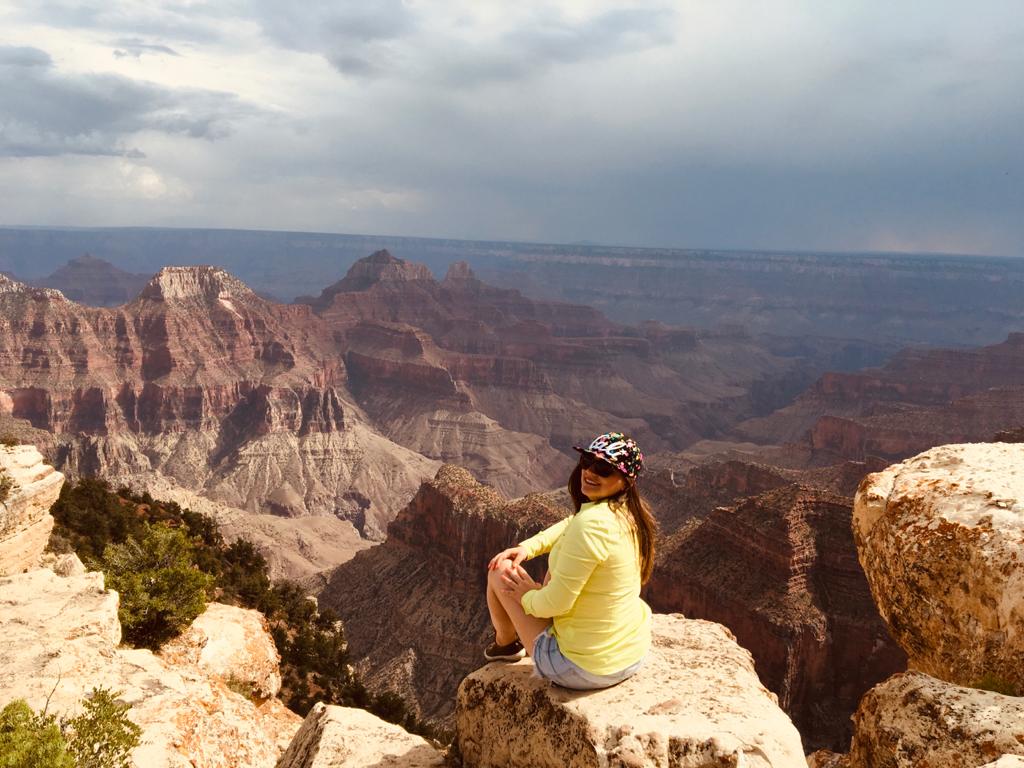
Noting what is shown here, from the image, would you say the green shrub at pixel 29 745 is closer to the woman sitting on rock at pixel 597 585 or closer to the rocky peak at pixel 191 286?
the woman sitting on rock at pixel 597 585

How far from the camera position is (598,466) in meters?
7.48

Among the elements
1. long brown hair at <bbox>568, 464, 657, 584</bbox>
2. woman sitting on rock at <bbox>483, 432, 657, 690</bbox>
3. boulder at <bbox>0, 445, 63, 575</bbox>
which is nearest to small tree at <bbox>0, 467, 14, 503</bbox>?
boulder at <bbox>0, 445, 63, 575</bbox>

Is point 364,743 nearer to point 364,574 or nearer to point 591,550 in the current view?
point 591,550

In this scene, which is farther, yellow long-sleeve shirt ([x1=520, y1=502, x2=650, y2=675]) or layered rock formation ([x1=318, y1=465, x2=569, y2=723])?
layered rock formation ([x1=318, y1=465, x2=569, y2=723])

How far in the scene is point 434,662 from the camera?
37.2 meters

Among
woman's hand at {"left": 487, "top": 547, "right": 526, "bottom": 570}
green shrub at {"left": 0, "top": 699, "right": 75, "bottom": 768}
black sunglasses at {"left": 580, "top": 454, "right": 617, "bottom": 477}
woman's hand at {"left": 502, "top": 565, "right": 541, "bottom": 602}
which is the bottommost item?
green shrub at {"left": 0, "top": 699, "right": 75, "bottom": 768}

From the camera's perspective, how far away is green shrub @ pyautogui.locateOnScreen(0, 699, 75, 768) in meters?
6.80

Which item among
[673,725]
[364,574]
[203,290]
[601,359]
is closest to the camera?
[673,725]

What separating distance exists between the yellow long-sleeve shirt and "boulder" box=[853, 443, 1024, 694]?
12.8 feet

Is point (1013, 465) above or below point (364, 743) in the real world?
above

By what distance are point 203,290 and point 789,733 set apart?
131 metres

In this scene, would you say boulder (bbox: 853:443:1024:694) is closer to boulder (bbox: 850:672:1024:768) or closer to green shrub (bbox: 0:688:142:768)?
boulder (bbox: 850:672:1024:768)

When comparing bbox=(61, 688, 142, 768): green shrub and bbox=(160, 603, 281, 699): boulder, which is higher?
bbox=(61, 688, 142, 768): green shrub

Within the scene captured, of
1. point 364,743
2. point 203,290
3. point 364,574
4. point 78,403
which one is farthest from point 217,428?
point 364,743
